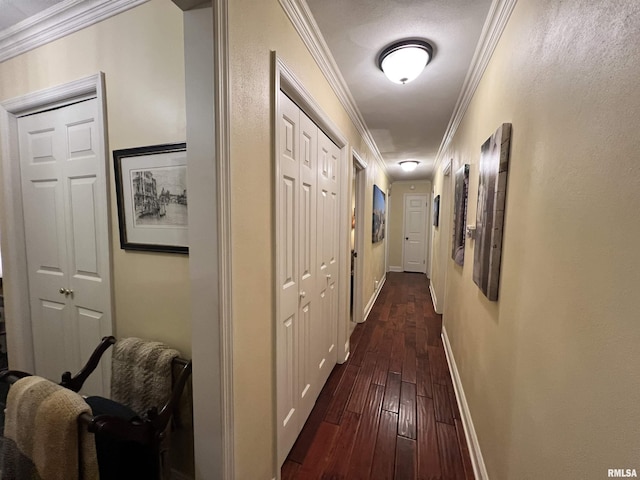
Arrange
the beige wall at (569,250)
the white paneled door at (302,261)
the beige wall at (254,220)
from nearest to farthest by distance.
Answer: the beige wall at (569,250) < the beige wall at (254,220) < the white paneled door at (302,261)

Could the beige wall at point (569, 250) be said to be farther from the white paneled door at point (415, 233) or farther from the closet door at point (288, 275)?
the white paneled door at point (415, 233)

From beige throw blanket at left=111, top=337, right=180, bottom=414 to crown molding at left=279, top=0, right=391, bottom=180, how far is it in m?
1.70

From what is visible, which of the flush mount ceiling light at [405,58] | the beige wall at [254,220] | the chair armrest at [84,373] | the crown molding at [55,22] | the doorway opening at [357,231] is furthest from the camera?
the doorway opening at [357,231]

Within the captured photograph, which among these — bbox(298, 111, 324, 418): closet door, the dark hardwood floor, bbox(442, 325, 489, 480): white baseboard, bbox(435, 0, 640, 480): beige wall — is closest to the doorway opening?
the dark hardwood floor

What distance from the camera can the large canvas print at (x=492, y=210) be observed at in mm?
1156

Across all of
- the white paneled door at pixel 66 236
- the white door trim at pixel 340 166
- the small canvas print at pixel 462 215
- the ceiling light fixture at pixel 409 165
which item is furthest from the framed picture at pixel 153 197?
the ceiling light fixture at pixel 409 165

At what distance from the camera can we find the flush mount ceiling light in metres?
1.49

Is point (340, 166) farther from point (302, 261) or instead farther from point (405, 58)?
point (302, 261)

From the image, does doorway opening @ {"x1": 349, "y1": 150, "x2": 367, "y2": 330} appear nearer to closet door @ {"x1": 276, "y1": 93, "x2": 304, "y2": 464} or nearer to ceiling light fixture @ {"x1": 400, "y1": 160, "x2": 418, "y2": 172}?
closet door @ {"x1": 276, "y1": 93, "x2": 304, "y2": 464}

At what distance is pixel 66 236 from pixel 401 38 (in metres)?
2.29

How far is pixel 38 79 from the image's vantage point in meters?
1.44

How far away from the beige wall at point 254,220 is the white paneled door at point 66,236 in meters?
0.87

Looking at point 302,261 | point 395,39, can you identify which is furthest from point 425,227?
point 302,261

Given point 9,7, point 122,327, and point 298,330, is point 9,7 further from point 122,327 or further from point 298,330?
point 298,330
